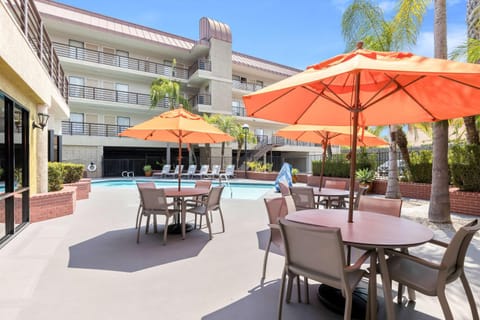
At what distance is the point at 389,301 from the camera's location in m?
2.17

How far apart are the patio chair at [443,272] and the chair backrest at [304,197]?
2.85 m

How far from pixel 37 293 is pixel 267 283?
2.50 metres

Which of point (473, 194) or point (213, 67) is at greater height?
point (213, 67)

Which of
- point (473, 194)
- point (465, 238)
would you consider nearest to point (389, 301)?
point (465, 238)

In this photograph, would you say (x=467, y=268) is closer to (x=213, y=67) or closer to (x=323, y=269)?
(x=323, y=269)

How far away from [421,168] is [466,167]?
8.21ft

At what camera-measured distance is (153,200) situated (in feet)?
15.9

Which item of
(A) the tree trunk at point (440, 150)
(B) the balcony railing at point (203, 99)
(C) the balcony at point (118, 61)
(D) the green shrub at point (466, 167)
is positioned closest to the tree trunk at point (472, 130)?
(D) the green shrub at point (466, 167)

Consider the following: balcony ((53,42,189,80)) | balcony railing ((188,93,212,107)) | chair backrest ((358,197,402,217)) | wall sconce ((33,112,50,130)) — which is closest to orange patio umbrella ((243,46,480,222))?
chair backrest ((358,197,402,217))

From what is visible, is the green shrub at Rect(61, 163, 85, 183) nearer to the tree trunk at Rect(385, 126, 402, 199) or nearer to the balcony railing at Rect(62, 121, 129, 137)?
the tree trunk at Rect(385, 126, 402, 199)

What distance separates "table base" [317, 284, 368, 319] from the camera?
2697mm

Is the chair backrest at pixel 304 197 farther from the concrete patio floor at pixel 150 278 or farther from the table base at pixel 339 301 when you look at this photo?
the table base at pixel 339 301

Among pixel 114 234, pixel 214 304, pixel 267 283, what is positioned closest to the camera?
pixel 214 304

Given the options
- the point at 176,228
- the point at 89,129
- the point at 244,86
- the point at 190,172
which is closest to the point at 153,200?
the point at 176,228
